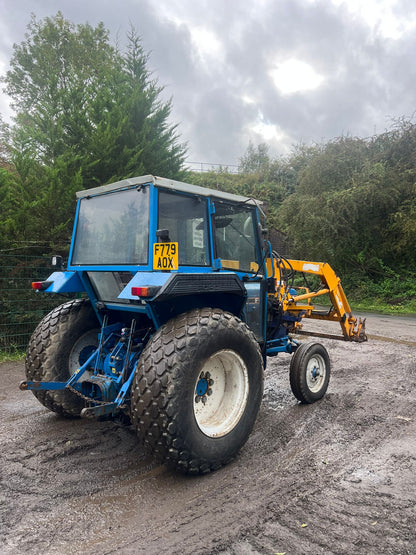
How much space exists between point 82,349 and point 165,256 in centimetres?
161

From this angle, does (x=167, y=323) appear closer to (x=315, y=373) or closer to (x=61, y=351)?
(x=61, y=351)

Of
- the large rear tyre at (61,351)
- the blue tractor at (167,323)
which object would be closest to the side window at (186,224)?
the blue tractor at (167,323)

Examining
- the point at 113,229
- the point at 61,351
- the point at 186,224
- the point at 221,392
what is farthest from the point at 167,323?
the point at 61,351

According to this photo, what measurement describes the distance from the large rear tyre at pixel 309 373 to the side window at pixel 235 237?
1.20 metres

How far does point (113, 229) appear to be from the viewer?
3.80m

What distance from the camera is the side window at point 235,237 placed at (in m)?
4.02

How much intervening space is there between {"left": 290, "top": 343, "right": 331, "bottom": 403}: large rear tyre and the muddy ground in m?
0.18

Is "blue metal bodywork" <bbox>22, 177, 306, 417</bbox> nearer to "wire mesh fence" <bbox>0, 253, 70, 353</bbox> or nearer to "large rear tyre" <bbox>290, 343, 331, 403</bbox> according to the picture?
"large rear tyre" <bbox>290, 343, 331, 403</bbox>

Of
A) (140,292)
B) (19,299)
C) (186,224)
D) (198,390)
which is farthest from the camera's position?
(19,299)

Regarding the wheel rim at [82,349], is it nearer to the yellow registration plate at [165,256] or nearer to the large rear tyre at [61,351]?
the large rear tyre at [61,351]

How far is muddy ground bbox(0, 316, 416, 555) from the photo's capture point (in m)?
2.33

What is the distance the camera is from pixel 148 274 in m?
3.22

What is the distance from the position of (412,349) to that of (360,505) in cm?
596

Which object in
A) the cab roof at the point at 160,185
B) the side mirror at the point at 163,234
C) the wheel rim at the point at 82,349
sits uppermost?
the cab roof at the point at 160,185
